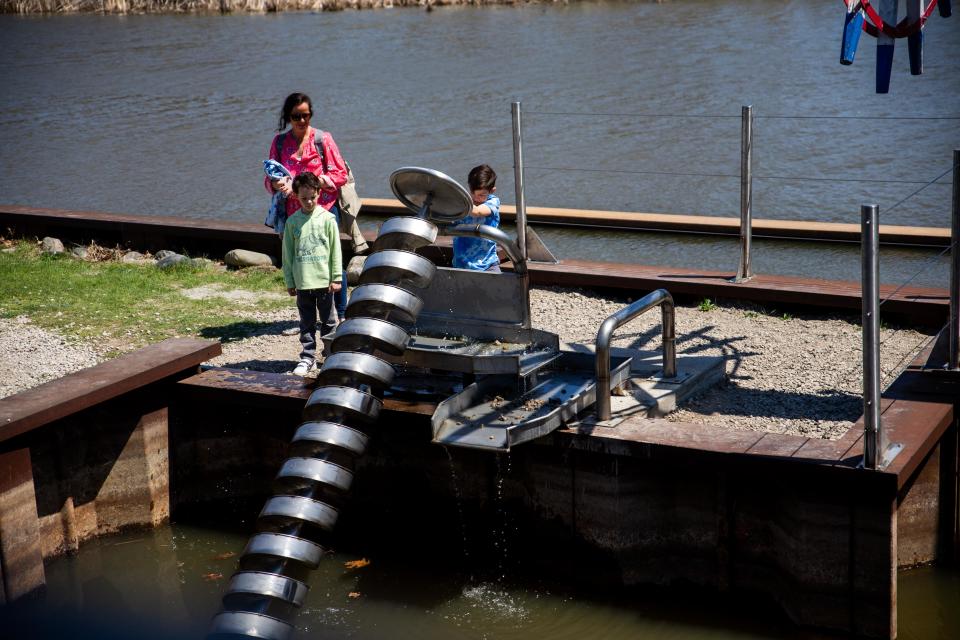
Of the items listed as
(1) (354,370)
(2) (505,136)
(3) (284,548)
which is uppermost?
(2) (505,136)

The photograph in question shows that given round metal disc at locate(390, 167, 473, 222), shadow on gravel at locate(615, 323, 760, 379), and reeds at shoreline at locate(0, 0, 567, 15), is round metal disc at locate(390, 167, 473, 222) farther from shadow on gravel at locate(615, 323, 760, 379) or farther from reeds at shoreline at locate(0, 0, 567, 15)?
reeds at shoreline at locate(0, 0, 567, 15)

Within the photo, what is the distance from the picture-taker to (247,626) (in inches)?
213

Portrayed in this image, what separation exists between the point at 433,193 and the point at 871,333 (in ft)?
7.78

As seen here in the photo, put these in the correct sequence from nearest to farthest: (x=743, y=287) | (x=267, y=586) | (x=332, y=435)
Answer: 1. (x=267, y=586)
2. (x=332, y=435)
3. (x=743, y=287)

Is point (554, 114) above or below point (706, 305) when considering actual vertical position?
above

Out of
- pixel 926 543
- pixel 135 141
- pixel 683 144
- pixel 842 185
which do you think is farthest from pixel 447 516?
pixel 135 141

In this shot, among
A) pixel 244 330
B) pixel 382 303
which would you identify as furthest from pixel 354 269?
pixel 382 303

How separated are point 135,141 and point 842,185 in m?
11.7

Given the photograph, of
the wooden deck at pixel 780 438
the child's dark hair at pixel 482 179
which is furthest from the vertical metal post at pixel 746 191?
the wooden deck at pixel 780 438

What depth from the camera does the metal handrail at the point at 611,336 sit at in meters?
5.97

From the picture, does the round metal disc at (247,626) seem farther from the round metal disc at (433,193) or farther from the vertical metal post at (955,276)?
the vertical metal post at (955,276)

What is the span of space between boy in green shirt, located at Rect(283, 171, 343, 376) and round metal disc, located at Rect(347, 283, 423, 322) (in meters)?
1.46

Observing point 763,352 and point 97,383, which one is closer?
point 97,383

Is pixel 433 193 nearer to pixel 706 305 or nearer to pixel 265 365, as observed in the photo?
pixel 265 365
